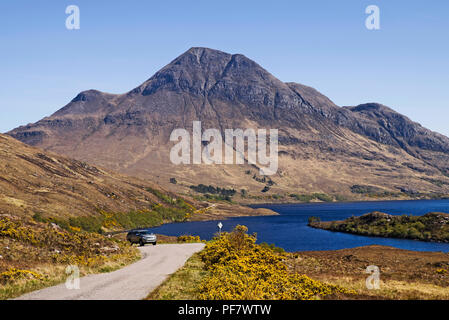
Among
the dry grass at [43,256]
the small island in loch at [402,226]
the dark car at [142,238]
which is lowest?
the small island in loch at [402,226]

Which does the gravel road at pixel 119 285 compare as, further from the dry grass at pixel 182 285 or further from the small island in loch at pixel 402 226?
the small island in loch at pixel 402 226

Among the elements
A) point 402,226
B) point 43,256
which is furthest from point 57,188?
point 402,226

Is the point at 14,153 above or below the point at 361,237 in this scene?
above

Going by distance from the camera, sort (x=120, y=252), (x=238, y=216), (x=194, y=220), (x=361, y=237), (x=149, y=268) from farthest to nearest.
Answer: (x=238, y=216) → (x=194, y=220) → (x=361, y=237) → (x=120, y=252) → (x=149, y=268)

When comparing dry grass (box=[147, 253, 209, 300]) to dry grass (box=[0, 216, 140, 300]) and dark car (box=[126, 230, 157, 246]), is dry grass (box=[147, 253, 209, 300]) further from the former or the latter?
dark car (box=[126, 230, 157, 246])

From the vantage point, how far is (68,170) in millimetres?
117625

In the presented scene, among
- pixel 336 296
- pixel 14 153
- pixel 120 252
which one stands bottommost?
pixel 120 252

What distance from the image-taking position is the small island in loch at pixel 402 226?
87.2 m

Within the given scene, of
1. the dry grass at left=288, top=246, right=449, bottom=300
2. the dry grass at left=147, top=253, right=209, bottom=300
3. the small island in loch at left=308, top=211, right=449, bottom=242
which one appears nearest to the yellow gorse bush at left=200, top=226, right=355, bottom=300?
the dry grass at left=147, top=253, right=209, bottom=300

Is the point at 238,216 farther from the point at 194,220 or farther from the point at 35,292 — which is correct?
the point at 35,292

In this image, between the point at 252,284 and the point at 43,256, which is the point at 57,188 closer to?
the point at 43,256

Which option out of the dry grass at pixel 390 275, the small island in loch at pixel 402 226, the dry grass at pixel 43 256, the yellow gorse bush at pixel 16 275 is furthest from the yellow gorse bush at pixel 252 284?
the small island in loch at pixel 402 226
